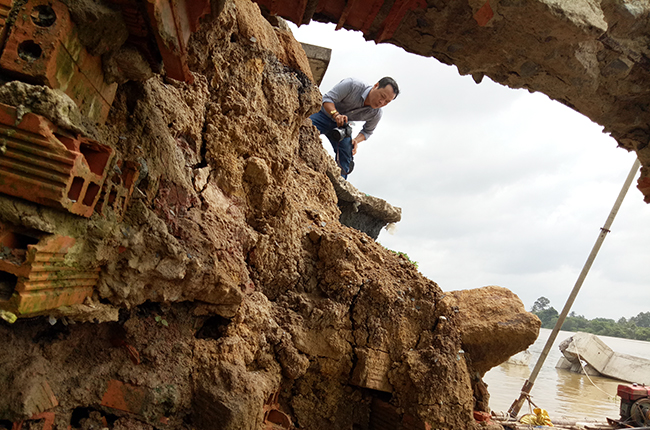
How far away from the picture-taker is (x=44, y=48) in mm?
1471

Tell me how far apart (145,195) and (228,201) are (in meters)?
0.98

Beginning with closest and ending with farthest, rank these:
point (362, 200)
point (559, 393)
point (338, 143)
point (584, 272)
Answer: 1. point (338, 143)
2. point (362, 200)
3. point (584, 272)
4. point (559, 393)

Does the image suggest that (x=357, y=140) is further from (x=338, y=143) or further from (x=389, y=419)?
(x=389, y=419)

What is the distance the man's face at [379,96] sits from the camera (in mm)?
5777

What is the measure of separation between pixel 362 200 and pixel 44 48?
5.81m

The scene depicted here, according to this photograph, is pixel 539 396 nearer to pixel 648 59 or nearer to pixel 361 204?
pixel 361 204

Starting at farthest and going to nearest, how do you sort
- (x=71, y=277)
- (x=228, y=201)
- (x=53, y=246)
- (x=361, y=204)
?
(x=361, y=204), (x=228, y=201), (x=71, y=277), (x=53, y=246)

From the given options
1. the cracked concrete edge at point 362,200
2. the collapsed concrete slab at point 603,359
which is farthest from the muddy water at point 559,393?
the cracked concrete edge at point 362,200

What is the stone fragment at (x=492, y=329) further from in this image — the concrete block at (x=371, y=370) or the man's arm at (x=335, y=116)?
the man's arm at (x=335, y=116)

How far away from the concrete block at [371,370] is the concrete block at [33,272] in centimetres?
243

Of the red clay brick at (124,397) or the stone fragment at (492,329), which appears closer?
the red clay brick at (124,397)

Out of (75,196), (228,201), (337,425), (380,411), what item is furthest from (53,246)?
(380,411)

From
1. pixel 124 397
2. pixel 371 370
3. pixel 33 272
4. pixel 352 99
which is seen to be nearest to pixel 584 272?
pixel 352 99

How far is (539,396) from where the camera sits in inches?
544
